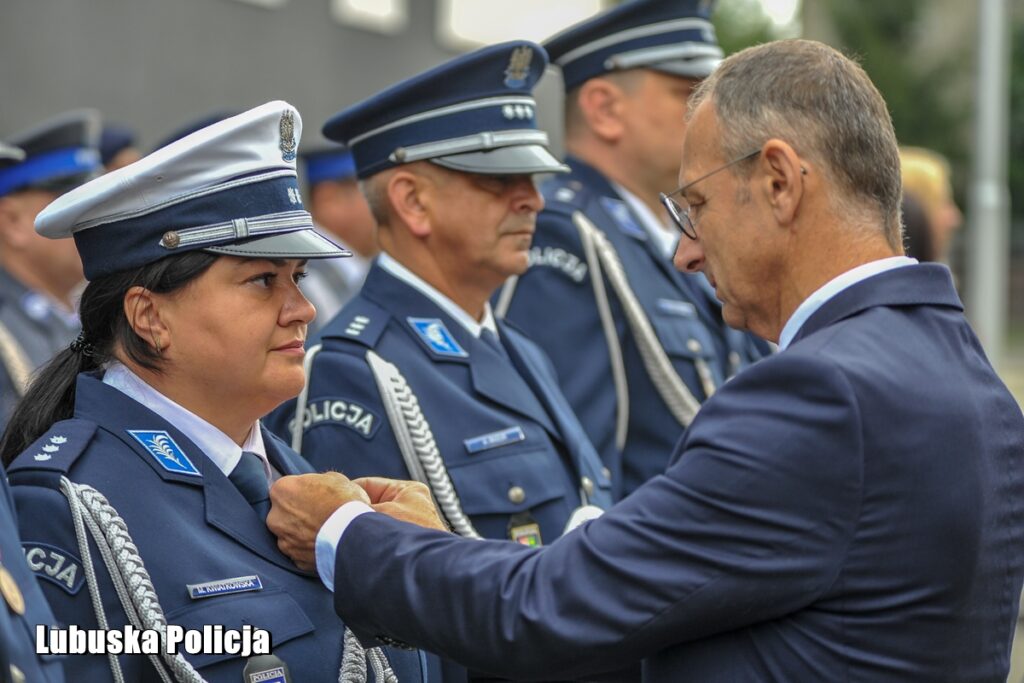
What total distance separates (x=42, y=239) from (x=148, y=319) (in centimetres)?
361

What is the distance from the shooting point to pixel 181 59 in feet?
37.1

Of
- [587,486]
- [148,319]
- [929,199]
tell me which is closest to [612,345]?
[587,486]

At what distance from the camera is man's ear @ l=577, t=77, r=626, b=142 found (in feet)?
16.4

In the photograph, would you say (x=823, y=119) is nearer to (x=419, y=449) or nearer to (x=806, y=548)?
(x=806, y=548)

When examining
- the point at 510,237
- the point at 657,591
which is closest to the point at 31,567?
the point at 657,591

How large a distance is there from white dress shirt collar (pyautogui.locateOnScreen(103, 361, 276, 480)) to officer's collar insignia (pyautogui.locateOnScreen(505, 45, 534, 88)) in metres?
1.50

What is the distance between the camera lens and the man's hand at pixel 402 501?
2.83 meters

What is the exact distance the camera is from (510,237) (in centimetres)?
394

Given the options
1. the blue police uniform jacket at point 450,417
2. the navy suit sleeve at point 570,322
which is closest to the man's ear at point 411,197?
the blue police uniform jacket at point 450,417

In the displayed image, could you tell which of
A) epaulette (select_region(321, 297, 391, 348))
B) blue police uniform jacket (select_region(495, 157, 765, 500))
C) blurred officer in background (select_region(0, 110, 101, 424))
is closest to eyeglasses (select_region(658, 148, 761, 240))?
epaulette (select_region(321, 297, 391, 348))

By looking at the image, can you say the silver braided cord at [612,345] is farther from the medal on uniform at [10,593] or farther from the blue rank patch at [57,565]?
the medal on uniform at [10,593]

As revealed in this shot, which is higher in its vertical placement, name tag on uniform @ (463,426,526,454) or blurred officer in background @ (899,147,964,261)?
name tag on uniform @ (463,426,526,454)

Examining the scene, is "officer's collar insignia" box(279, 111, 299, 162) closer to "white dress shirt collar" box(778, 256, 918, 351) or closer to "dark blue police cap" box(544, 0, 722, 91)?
"white dress shirt collar" box(778, 256, 918, 351)

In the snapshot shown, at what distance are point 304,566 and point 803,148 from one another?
1.20m
